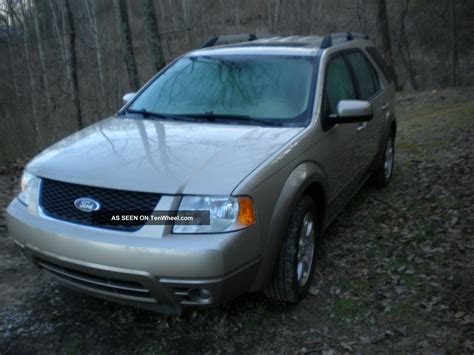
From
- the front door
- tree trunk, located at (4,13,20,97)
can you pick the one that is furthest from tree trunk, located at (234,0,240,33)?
the front door

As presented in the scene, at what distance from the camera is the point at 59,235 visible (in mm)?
2861

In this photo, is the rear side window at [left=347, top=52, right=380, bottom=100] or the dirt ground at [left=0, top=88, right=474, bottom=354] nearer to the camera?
the dirt ground at [left=0, top=88, right=474, bottom=354]

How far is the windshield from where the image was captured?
3.78m

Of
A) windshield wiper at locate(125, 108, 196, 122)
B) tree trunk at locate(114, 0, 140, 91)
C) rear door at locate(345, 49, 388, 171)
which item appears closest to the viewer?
windshield wiper at locate(125, 108, 196, 122)

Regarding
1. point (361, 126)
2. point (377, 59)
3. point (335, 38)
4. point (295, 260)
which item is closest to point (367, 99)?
point (361, 126)

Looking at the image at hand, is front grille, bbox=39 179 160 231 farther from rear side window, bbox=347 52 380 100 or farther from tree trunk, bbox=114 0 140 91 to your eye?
tree trunk, bbox=114 0 140 91

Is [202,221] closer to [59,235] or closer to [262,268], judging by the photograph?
[262,268]

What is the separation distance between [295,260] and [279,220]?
1.30ft

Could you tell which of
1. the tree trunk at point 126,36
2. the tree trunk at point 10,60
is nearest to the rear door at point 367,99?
the tree trunk at point 126,36

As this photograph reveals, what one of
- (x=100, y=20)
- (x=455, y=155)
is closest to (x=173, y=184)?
(x=455, y=155)

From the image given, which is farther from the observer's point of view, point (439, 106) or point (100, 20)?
point (100, 20)

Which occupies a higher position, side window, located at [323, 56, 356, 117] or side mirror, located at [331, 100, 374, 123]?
side window, located at [323, 56, 356, 117]

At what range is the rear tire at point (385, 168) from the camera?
5.73 meters

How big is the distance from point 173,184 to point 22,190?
1230 millimetres
